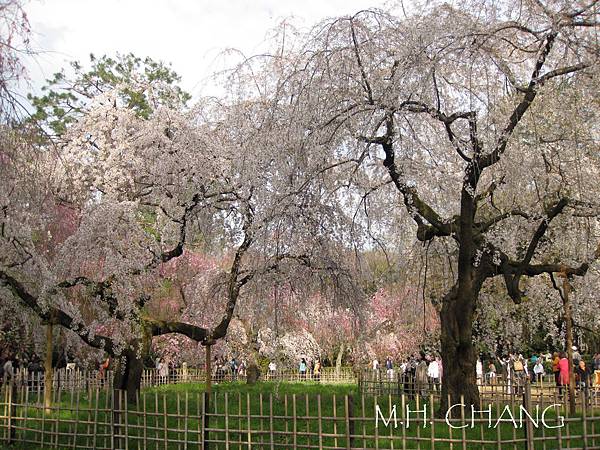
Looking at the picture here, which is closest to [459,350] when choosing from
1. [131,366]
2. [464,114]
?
[464,114]

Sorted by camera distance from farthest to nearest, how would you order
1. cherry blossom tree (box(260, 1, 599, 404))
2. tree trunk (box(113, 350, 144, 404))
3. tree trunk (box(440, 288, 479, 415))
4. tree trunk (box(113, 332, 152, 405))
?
tree trunk (box(113, 350, 144, 404)) → tree trunk (box(113, 332, 152, 405)) → tree trunk (box(440, 288, 479, 415)) → cherry blossom tree (box(260, 1, 599, 404))

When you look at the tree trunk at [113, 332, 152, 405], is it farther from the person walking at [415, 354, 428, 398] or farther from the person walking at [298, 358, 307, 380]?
the person walking at [298, 358, 307, 380]

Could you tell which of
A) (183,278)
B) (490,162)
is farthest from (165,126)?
(183,278)

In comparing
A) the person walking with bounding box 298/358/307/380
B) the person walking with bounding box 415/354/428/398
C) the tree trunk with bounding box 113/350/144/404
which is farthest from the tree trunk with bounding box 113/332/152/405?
the person walking with bounding box 298/358/307/380

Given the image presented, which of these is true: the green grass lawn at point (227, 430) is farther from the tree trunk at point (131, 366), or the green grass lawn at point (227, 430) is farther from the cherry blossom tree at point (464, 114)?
the tree trunk at point (131, 366)

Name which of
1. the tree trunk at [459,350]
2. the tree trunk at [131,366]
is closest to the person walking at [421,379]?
the tree trunk at [459,350]

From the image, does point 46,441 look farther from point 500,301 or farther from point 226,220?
point 500,301

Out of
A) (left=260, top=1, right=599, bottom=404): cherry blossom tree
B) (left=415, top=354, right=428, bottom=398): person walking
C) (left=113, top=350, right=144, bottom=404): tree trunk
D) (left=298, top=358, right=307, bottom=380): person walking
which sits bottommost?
(left=298, top=358, right=307, bottom=380): person walking

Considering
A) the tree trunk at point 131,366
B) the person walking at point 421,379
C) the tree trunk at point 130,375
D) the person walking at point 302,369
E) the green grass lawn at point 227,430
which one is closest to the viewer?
the green grass lawn at point 227,430

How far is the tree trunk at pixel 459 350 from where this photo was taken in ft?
39.7

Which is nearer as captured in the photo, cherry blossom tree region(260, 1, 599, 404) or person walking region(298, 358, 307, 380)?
cherry blossom tree region(260, 1, 599, 404)

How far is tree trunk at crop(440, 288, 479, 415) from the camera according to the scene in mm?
12094

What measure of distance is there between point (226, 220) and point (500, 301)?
777 cm

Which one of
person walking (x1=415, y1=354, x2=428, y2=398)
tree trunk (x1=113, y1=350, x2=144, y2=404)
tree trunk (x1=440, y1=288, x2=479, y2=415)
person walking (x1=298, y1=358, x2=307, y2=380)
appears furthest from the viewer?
person walking (x1=298, y1=358, x2=307, y2=380)
